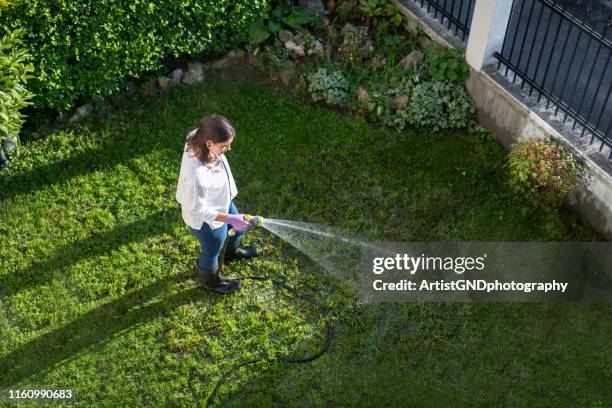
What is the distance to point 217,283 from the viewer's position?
22.4 ft

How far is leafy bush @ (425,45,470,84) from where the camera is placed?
8.38 meters

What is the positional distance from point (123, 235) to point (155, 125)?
1.66 metres

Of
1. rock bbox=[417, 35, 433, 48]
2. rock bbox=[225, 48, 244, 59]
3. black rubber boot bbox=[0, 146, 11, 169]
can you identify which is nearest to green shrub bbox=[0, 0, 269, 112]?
rock bbox=[225, 48, 244, 59]

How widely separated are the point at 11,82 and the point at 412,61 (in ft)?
15.0

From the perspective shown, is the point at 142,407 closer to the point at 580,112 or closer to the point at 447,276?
the point at 447,276

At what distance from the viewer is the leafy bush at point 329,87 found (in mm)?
8570

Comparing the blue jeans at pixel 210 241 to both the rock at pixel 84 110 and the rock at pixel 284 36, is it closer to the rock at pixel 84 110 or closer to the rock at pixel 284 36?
the rock at pixel 84 110

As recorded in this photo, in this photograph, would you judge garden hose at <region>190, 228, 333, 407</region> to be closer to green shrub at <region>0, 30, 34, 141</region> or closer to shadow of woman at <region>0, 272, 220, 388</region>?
shadow of woman at <region>0, 272, 220, 388</region>

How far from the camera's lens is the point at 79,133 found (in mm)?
8281

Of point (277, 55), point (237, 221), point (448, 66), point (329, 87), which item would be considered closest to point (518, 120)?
point (448, 66)

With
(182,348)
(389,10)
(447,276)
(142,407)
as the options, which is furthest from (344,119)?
(142,407)

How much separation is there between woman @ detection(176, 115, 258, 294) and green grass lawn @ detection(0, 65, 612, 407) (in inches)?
28.0

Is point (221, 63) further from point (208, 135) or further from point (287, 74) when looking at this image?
point (208, 135)

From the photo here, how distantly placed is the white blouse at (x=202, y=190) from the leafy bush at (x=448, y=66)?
136 inches
